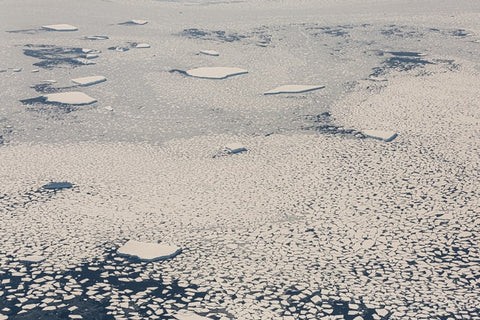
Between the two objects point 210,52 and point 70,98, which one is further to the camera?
point 210,52

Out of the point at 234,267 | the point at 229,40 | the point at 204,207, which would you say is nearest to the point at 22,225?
the point at 204,207

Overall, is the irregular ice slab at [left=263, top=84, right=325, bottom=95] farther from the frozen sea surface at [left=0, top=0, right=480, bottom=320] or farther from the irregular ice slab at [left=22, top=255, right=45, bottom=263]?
the irregular ice slab at [left=22, top=255, right=45, bottom=263]

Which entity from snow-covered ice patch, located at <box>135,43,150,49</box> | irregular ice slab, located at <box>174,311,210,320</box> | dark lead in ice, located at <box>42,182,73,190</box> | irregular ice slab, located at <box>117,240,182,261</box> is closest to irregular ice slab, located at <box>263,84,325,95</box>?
snow-covered ice patch, located at <box>135,43,150,49</box>

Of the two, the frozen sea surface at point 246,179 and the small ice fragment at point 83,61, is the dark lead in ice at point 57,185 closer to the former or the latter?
the frozen sea surface at point 246,179

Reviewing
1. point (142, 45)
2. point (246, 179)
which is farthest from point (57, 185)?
point (142, 45)

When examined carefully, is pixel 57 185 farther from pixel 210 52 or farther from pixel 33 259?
pixel 210 52
